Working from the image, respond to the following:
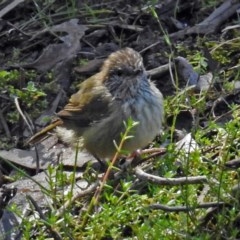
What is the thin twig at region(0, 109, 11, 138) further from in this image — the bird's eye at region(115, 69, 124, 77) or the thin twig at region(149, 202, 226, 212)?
the thin twig at region(149, 202, 226, 212)

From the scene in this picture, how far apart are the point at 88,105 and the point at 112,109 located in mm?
259

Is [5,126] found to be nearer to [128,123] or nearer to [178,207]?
[128,123]

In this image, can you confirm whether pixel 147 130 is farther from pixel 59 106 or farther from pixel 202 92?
pixel 59 106

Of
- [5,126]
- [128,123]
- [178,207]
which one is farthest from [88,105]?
[178,207]

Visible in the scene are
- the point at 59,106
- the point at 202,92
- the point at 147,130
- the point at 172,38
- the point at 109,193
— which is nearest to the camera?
the point at 109,193

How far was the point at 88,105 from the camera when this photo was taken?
23.8ft

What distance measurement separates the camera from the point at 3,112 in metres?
7.67

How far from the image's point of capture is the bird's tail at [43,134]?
724cm

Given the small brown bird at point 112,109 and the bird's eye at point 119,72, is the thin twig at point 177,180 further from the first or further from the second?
the bird's eye at point 119,72

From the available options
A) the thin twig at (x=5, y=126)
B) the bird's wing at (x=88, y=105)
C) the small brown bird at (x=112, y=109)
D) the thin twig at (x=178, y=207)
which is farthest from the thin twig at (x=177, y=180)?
the thin twig at (x=5, y=126)

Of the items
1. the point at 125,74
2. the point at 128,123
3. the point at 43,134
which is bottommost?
the point at 43,134

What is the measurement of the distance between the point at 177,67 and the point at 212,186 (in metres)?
2.32

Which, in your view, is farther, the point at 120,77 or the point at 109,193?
the point at 120,77

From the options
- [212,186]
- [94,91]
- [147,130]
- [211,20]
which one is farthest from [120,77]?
[212,186]
